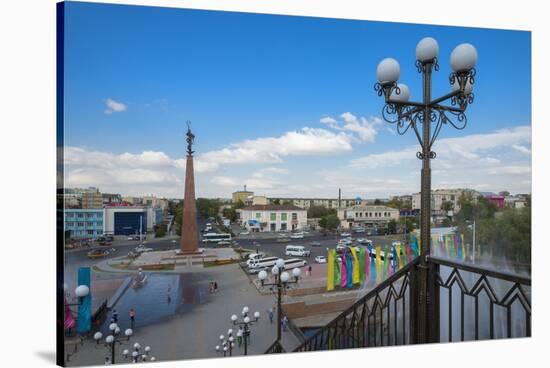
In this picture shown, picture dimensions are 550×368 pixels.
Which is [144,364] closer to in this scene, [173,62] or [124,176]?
[124,176]

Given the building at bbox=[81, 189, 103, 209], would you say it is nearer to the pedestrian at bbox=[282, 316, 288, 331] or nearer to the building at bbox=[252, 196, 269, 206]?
the building at bbox=[252, 196, 269, 206]

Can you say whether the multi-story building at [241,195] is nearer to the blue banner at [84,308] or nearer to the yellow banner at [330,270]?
the yellow banner at [330,270]

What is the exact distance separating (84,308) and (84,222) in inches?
25.0

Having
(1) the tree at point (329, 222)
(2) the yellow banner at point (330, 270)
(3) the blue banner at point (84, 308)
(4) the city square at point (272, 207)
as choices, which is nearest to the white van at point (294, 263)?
(4) the city square at point (272, 207)

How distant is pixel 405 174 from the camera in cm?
416

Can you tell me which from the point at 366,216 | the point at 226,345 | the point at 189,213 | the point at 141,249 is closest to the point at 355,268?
the point at 366,216

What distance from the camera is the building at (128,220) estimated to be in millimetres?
3217

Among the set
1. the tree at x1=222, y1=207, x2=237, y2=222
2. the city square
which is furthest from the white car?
the tree at x1=222, y1=207, x2=237, y2=222

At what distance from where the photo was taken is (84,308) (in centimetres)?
303

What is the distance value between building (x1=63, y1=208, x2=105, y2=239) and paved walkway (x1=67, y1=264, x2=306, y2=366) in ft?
2.40

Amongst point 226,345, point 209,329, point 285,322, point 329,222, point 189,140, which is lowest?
point 285,322

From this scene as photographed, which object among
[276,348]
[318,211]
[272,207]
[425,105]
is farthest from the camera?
[318,211]

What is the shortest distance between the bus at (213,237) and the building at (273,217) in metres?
0.20

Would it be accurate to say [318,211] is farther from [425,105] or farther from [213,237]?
[425,105]
